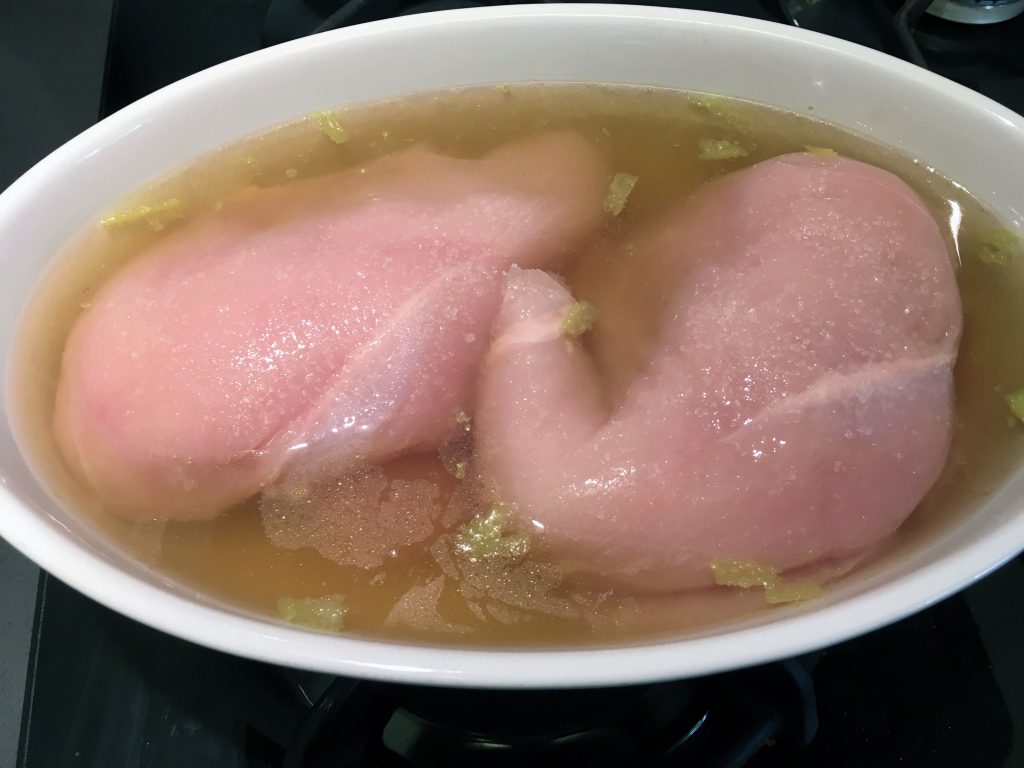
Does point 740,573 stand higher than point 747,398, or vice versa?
point 747,398

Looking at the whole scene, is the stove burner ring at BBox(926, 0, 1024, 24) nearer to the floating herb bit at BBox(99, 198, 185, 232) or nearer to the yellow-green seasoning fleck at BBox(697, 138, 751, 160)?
the yellow-green seasoning fleck at BBox(697, 138, 751, 160)

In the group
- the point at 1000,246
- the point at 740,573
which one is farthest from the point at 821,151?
the point at 740,573

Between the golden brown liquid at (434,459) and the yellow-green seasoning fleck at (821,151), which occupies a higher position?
the yellow-green seasoning fleck at (821,151)

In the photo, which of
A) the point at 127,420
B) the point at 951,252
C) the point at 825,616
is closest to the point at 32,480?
the point at 127,420

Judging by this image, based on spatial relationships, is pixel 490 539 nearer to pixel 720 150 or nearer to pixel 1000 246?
pixel 720 150

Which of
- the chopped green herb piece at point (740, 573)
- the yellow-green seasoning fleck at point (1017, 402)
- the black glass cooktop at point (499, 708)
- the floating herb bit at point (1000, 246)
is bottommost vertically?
the black glass cooktop at point (499, 708)

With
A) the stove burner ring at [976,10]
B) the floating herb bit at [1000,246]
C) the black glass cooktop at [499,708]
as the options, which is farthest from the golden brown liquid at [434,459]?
the stove burner ring at [976,10]

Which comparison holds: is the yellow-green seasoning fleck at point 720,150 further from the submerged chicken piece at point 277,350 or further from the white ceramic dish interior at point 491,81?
the submerged chicken piece at point 277,350

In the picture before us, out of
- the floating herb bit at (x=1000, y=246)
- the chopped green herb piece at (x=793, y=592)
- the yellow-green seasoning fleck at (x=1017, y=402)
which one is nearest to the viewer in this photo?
the chopped green herb piece at (x=793, y=592)
